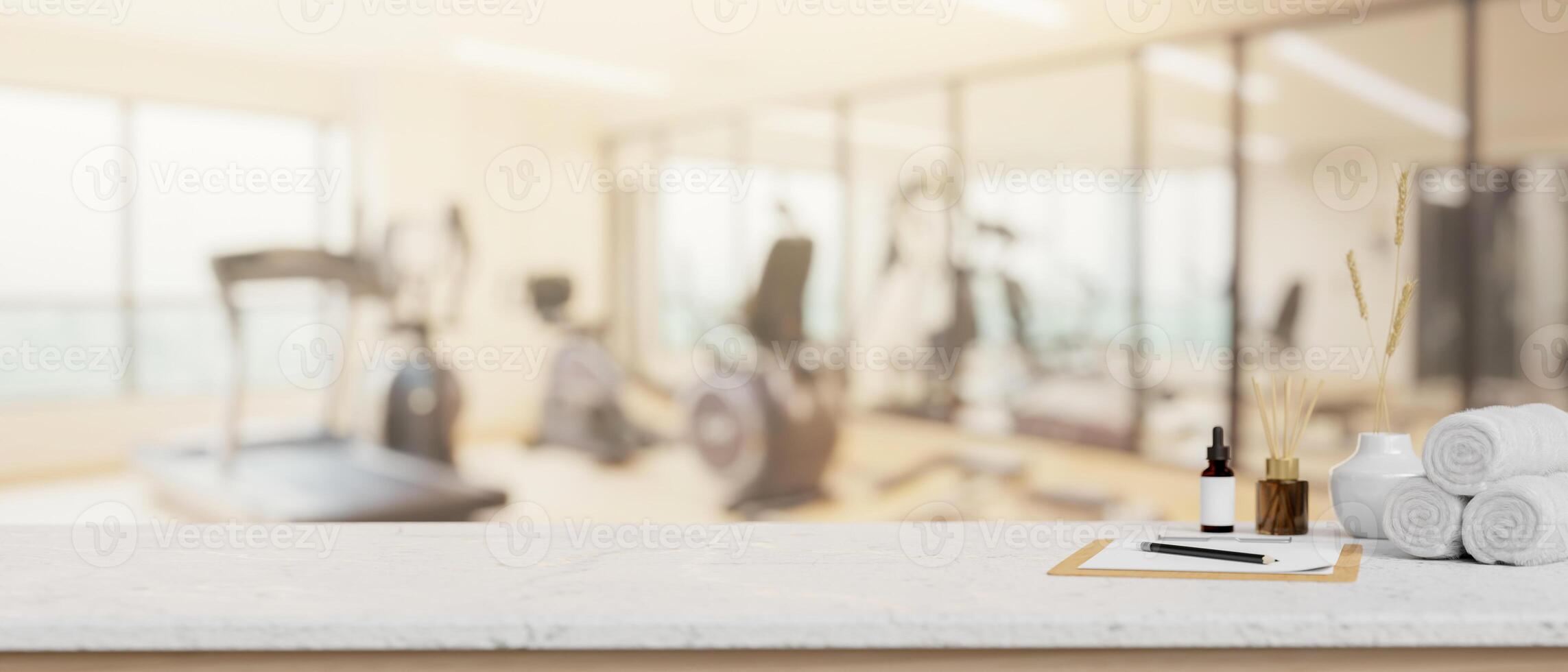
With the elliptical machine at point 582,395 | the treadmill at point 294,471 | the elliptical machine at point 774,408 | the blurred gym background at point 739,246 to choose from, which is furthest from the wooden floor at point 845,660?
the elliptical machine at point 582,395

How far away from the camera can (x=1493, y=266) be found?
409 centimetres

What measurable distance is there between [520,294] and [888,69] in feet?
7.73

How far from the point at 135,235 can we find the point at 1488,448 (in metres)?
6.16

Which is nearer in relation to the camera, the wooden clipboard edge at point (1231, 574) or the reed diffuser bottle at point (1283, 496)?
the wooden clipboard edge at point (1231, 574)

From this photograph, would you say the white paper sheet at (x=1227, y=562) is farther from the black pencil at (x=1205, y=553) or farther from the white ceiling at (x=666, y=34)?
the white ceiling at (x=666, y=34)

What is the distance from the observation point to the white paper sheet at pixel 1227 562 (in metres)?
0.91

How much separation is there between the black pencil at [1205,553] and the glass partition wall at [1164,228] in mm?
2961

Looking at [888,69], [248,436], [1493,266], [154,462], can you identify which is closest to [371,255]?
[248,436]

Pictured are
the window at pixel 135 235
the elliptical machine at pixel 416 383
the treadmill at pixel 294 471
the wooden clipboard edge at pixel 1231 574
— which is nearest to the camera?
the wooden clipboard edge at pixel 1231 574

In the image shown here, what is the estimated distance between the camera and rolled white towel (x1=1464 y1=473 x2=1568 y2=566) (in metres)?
0.88

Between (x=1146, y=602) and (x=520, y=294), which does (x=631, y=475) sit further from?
(x=1146, y=602)

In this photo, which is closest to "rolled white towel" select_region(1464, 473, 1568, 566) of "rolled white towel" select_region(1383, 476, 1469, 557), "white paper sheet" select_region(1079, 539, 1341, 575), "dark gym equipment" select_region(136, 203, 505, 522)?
"rolled white towel" select_region(1383, 476, 1469, 557)

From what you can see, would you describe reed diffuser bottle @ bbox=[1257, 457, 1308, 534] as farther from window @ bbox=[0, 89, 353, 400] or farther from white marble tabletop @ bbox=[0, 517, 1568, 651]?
window @ bbox=[0, 89, 353, 400]

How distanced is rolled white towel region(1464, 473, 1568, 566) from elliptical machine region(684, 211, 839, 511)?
3.24 metres
